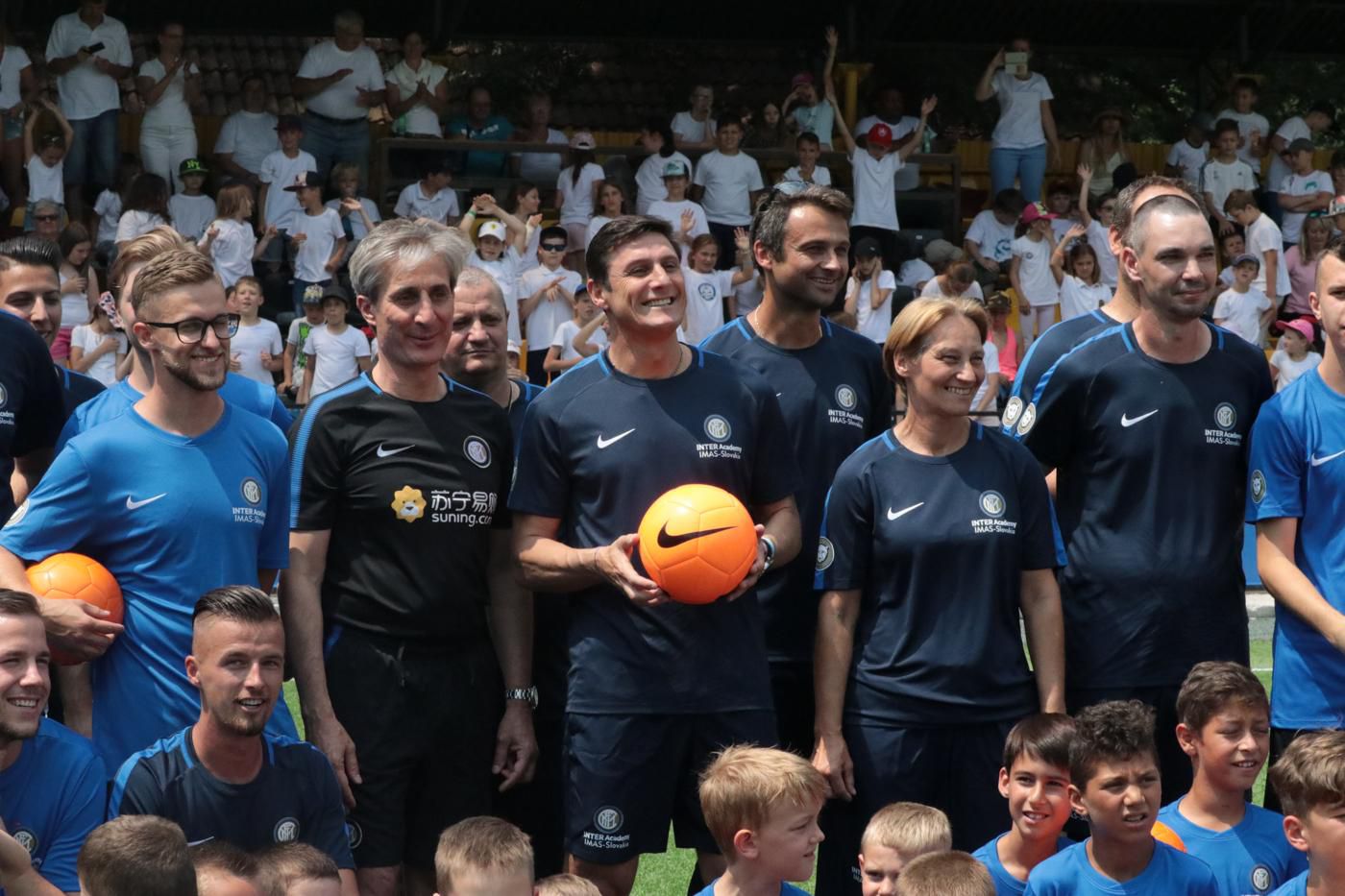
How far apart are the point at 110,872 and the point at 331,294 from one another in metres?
13.4

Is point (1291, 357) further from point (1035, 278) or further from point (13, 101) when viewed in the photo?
point (13, 101)

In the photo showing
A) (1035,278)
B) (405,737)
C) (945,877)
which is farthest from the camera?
(1035,278)

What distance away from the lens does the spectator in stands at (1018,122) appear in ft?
77.1

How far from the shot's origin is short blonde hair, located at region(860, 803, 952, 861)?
209 inches

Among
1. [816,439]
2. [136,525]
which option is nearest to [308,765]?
[136,525]

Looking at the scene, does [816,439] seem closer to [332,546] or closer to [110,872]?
[332,546]

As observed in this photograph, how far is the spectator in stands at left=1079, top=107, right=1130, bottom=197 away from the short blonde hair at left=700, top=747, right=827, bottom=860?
19.9 m

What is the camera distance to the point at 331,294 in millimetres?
17406

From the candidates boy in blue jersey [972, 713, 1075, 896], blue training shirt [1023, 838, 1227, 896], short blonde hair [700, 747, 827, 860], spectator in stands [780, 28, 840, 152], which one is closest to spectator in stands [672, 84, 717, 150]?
spectator in stands [780, 28, 840, 152]

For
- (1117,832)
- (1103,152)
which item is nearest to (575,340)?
(1103,152)

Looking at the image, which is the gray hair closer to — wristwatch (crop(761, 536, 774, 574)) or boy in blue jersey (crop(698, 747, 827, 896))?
wristwatch (crop(761, 536, 774, 574))

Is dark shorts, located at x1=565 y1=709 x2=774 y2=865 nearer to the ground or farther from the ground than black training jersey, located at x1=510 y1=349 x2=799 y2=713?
nearer to the ground

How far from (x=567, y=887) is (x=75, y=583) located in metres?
1.75

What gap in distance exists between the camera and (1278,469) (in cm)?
589
